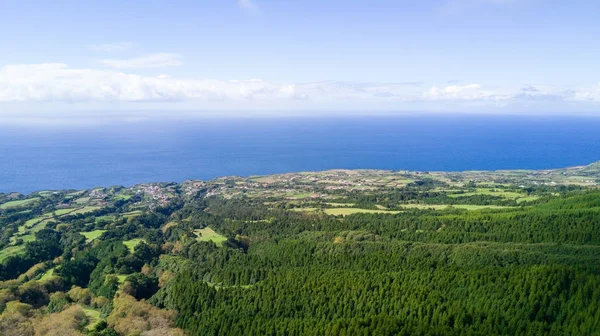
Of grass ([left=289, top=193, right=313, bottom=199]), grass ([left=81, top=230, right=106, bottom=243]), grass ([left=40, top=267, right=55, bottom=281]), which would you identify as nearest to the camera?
grass ([left=40, top=267, right=55, bottom=281])

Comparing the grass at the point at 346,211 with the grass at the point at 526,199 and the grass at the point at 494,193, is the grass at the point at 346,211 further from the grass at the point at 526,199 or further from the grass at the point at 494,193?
the grass at the point at 526,199

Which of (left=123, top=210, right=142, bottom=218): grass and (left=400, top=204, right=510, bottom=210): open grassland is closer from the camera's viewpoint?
(left=400, top=204, right=510, bottom=210): open grassland

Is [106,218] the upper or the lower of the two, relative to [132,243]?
lower

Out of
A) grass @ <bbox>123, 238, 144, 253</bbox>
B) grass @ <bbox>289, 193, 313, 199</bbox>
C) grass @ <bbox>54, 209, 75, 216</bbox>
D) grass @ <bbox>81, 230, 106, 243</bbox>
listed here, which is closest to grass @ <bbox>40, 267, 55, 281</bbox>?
grass @ <bbox>123, 238, 144, 253</bbox>

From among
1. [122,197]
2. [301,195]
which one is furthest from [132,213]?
[301,195]

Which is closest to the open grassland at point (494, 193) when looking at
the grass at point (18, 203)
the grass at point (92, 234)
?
the grass at point (92, 234)

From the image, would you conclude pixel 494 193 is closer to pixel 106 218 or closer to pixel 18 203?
pixel 106 218

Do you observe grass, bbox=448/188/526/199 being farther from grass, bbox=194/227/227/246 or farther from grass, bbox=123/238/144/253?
grass, bbox=123/238/144/253

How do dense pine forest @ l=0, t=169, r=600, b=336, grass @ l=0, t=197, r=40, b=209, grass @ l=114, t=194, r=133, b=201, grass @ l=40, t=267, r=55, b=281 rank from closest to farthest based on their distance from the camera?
dense pine forest @ l=0, t=169, r=600, b=336 < grass @ l=40, t=267, r=55, b=281 < grass @ l=0, t=197, r=40, b=209 < grass @ l=114, t=194, r=133, b=201
